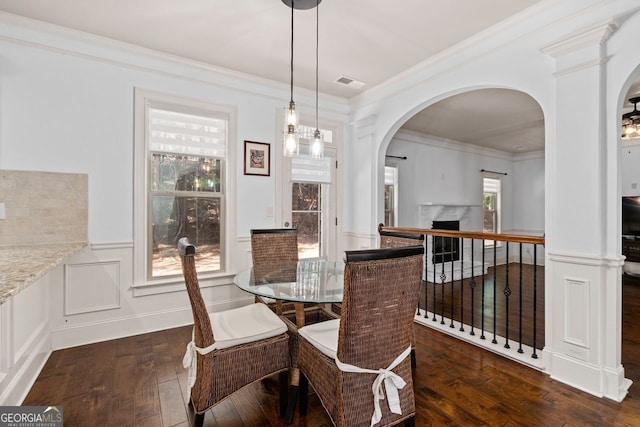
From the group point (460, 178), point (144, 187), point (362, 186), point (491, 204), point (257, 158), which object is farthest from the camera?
point (491, 204)

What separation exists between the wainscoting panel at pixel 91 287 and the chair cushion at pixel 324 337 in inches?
84.1

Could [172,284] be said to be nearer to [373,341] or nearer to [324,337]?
[324,337]

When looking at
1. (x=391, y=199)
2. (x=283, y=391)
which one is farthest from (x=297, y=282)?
(x=391, y=199)

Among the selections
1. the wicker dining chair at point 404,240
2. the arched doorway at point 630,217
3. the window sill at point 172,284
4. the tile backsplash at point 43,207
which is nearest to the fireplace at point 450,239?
the arched doorway at point 630,217

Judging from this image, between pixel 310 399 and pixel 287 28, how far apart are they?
2.83m

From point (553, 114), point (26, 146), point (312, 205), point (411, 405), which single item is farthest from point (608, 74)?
point (26, 146)

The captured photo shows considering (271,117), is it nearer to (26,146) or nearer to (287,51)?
(287,51)

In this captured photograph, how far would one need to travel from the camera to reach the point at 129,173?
2990mm

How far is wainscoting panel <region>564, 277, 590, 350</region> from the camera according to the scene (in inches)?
82.6

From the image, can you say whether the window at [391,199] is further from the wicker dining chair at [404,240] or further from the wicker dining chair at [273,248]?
the wicker dining chair at [273,248]

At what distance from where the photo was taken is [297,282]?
2182mm

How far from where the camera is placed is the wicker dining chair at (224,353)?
1.63m

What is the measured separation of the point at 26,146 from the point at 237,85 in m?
1.99

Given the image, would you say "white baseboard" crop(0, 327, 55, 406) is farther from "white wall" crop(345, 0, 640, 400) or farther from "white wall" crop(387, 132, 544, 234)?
"white wall" crop(387, 132, 544, 234)
